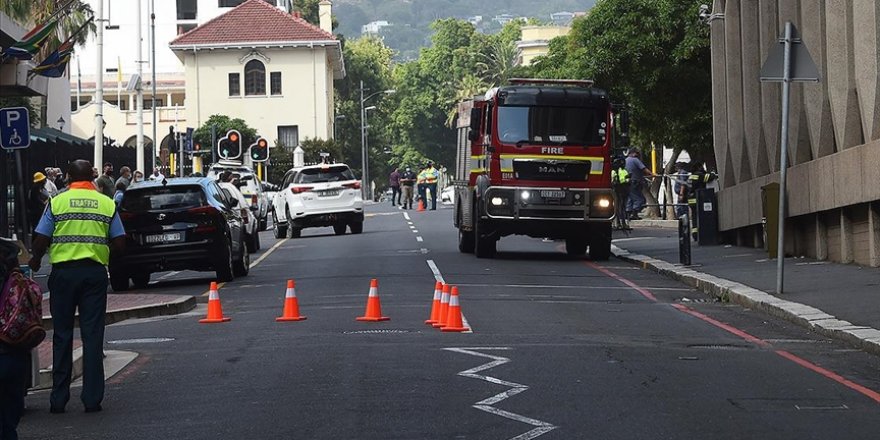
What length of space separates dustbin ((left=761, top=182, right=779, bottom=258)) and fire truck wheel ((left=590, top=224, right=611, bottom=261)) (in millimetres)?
3635

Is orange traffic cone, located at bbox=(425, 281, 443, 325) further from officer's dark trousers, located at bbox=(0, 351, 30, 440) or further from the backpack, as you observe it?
officer's dark trousers, located at bbox=(0, 351, 30, 440)

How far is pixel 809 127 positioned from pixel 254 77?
206ft

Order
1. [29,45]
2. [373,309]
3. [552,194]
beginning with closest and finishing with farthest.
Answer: [373,309], [552,194], [29,45]

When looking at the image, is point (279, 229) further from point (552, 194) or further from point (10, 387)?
point (10, 387)

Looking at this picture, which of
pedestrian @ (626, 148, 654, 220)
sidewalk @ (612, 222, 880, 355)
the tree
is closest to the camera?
sidewalk @ (612, 222, 880, 355)

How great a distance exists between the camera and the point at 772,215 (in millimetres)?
26578

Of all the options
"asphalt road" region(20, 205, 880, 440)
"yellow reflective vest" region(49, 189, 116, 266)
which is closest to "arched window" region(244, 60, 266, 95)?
"asphalt road" region(20, 205, 880, 440)

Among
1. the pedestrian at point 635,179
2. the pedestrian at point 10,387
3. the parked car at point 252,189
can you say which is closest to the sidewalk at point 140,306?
the pedestrian at point 10,387

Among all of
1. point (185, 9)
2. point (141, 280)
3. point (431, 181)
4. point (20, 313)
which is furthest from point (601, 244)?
point (185, 9)

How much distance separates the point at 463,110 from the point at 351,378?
70.3 feet

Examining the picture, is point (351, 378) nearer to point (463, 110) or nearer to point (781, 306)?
point (781, 306)

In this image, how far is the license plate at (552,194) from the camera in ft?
96.1

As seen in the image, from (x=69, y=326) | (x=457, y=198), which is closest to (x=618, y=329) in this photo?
(x=69, y=326)

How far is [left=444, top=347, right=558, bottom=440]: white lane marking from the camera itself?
33.1 ft
